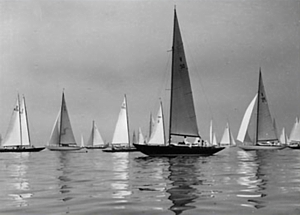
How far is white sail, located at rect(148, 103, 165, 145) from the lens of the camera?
60453 mm

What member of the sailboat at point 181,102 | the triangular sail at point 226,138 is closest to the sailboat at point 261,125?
the sailboat at point 181,102

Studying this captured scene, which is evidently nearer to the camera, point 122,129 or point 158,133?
point 158,133

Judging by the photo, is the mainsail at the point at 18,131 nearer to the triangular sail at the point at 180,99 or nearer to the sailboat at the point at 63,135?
the sailboat at the point at 63,135

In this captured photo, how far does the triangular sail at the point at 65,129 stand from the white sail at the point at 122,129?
1156 cm

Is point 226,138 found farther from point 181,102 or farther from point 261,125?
point 181,102

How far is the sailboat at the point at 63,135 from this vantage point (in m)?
81.2

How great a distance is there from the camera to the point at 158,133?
6188 cm

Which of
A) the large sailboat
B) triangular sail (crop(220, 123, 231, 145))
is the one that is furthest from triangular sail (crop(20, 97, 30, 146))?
triangular sail (crop(220, 123, 231, 145))

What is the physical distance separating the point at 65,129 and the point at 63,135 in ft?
4.46

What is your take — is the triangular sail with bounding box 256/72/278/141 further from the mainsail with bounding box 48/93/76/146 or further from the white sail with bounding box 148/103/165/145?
the mainsail with bounding box 48/93/76/146

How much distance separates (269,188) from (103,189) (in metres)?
5.49

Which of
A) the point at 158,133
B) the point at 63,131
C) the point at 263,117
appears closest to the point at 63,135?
the point at 63,131

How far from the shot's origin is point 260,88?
6794 cm

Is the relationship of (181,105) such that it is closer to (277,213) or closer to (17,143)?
(277,213)
